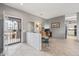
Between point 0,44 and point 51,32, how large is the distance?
8843 mm

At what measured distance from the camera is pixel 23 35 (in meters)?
7.61

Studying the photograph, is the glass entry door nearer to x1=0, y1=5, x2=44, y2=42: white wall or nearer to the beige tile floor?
x1=0, y1=5, x2=44, y2=42: white wall

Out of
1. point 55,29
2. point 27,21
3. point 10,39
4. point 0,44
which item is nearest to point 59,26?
point 55,29

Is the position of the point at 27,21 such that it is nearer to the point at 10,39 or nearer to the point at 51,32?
the point at 10,39

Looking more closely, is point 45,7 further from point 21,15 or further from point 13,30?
point 13,30

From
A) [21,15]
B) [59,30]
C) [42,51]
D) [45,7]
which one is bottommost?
[42,51]

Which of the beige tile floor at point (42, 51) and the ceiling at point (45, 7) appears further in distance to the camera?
the ceiling at point (45, 7)

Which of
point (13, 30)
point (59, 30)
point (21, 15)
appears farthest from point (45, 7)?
point (59, 30)

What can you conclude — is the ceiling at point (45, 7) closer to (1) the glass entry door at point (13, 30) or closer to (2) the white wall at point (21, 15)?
(2) the white wall at point (21, 15)

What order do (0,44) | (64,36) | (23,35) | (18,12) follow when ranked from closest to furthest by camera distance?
(0,44) → (18,12) → (23,35) → (64,36)

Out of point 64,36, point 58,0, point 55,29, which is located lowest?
point 64,36

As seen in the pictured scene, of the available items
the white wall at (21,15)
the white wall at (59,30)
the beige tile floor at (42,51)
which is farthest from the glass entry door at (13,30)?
the white wall at (59,30)

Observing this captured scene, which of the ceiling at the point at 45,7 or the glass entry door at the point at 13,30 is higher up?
the ceiling at the point at 45,7

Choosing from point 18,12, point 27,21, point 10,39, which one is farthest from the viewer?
point 27,21
